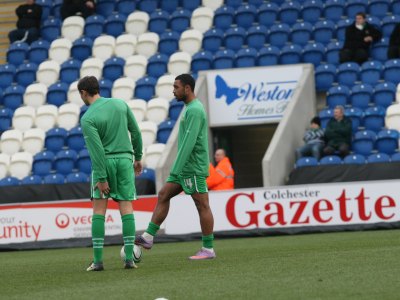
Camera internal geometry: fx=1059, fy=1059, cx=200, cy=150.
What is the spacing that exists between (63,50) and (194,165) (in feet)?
49.0

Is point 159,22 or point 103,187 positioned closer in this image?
point 103,187

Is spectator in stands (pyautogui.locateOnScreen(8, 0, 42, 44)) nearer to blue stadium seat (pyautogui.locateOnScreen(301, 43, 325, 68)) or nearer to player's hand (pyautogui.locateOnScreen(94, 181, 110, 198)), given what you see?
blue stadium seat (pyautogui.locateOnScreen(301, 43, 325, 68))

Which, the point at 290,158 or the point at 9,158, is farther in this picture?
the point at 9,158

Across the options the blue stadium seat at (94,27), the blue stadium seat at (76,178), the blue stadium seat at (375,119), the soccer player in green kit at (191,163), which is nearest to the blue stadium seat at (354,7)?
the blue stadium seat at (375,119)

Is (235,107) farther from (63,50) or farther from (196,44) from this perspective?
(63,50)

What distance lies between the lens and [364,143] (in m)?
20.7

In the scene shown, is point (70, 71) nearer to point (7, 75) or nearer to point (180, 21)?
point (7, 75)

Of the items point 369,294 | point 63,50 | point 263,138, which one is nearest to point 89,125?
point 369,294

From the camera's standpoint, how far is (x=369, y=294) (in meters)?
7.62

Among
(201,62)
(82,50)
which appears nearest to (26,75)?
(82,50)

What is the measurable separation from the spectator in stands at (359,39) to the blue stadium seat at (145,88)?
4276mm

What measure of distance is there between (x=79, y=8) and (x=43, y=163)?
5.71m

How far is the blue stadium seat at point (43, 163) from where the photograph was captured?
22594mm

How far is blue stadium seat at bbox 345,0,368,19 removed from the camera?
957 inches
